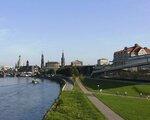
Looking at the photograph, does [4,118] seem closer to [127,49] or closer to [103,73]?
[103,73]

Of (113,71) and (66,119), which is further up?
(113,71)

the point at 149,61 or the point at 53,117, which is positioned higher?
the point at 149,61

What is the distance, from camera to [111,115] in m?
40.2

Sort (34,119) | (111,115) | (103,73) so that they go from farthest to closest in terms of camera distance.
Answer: (103,73)
(34,119)
(111,115)

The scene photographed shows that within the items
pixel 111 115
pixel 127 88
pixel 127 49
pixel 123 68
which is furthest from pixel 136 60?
pixel 111 115

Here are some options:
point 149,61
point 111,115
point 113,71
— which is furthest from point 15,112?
point 113,71

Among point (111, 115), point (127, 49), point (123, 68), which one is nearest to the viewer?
point (111, 115)

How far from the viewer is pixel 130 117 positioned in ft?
126

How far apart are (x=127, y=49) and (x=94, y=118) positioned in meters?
164

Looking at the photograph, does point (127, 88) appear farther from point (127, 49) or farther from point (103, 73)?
point (127, 49)

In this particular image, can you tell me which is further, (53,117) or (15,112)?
(15,112)

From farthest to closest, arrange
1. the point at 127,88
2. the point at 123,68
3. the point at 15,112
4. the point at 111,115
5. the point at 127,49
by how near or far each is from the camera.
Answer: the point at 127,49
the point at 123,68
the point at 127,88
the point at 15,112
the point at 111,115

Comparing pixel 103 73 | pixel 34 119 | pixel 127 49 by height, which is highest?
pixel 127 49

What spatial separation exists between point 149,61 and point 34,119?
90.2m
